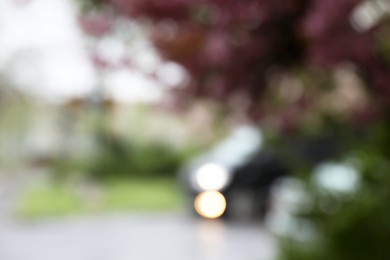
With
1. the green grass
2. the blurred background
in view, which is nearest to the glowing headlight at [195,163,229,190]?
the green grass

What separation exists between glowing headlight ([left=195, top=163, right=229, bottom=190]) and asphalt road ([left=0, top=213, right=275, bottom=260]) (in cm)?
23

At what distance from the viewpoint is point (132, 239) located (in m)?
3.69

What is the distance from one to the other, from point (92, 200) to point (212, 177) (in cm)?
122

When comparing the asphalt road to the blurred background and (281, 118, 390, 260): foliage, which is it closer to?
the blurred background

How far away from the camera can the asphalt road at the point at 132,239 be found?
10.7 feet

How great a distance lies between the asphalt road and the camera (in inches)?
129

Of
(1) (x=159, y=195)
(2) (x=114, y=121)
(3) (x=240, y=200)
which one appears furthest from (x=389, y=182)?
(1) (x=159, y=195)

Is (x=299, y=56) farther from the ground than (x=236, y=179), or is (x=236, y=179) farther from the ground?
(x=236, y=179)

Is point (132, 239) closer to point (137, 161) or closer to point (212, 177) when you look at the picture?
point (212, 177)

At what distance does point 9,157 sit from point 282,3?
125 inches

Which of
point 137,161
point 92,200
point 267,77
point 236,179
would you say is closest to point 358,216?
point 267,77

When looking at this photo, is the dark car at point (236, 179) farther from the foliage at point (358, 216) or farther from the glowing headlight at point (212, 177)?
the foliage at point (358, 216)

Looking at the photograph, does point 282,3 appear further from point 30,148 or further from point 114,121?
point 30,148

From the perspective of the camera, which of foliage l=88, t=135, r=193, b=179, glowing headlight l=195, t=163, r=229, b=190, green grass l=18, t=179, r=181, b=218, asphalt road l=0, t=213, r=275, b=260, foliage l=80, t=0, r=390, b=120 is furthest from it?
foliage l=88, t=135, r=193, b=179
